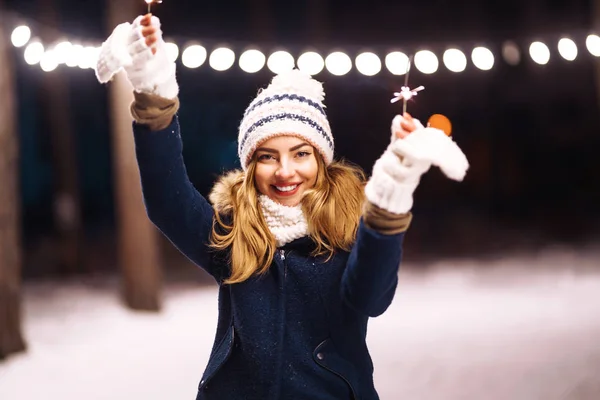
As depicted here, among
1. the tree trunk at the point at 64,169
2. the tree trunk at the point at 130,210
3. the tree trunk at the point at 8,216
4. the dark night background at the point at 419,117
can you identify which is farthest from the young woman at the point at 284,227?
the tree trunk at the point at 64,169

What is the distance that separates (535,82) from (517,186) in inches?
67.7

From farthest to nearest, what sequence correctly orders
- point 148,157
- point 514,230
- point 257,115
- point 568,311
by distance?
point 514,230 → point 568,311 → point 257,115 → point 148,157

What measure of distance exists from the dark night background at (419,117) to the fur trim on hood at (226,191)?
518 centimetres

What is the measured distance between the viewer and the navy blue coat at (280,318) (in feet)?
4.29

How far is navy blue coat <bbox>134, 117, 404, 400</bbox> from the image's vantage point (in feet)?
4.29

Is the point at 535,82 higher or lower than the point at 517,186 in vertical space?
higher

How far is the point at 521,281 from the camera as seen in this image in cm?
537

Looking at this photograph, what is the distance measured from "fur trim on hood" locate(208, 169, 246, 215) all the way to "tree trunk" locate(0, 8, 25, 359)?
2.66m

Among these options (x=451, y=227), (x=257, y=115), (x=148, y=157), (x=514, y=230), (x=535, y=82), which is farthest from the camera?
(x=535, y=82)

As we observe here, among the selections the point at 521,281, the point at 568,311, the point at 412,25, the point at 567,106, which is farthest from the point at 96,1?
the point at 567,106

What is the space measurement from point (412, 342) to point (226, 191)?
2.67 metres

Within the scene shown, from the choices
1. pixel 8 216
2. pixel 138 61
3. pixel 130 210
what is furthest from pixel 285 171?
pixel 130 210

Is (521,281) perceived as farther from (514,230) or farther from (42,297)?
(42,297)

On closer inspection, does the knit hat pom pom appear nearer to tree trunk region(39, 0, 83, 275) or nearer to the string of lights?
the string of lights
